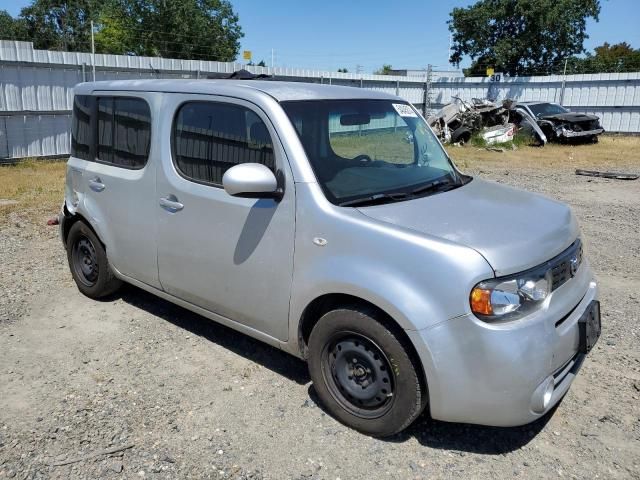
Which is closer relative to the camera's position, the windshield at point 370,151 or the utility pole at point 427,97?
the windshield at point 370,151

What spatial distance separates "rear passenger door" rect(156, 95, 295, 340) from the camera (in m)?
3.24

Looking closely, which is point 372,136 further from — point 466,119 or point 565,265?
point 466,119

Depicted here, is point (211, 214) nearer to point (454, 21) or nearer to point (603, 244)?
point (603, 244)

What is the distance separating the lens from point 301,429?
315cm

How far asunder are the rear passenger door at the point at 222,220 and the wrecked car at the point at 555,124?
661 inches

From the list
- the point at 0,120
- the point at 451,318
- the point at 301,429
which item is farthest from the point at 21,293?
the point at 0,120

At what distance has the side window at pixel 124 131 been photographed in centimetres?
404

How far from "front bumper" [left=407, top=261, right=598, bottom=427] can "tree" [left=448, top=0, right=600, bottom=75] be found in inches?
1643

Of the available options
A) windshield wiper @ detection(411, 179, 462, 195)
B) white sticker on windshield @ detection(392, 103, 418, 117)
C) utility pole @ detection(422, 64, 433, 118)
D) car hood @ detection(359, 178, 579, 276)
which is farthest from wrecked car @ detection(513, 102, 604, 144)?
car hood @ detection(359, 178, 579, 276)

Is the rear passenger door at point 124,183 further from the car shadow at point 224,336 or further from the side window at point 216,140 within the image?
the car shadow at point 224,336

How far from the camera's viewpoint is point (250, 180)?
3020 mm

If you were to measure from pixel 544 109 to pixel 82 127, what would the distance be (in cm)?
1817

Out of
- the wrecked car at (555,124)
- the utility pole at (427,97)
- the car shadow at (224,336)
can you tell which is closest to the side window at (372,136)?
the car shadow at (224,336)

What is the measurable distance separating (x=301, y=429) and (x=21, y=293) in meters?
3.39
